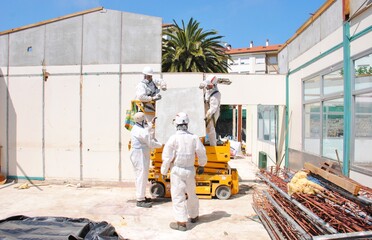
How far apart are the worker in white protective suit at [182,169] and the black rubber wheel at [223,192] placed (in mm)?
1478

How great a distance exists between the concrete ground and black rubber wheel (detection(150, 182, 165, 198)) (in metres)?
0.17

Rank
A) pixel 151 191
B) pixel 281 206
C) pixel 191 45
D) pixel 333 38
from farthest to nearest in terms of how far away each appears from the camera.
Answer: pixel 191 45, pixel 151 191, pixel 333 38, pixel 281 206

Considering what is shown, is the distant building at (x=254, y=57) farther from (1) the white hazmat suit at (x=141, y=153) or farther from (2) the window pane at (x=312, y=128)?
(1) the white hazmat suit at (x=141, y=153)

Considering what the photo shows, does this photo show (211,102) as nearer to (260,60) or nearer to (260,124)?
(260,124)

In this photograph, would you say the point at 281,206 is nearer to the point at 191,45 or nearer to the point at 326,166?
the point at 326,166

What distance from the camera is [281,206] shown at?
13.4 ft

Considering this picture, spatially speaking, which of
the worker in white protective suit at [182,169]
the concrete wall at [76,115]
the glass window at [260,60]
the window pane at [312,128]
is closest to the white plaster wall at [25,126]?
the concrete wall at [76,115]

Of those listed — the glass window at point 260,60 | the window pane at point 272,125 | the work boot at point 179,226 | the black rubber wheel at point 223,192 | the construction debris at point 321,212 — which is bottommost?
the work boot at point 179,226

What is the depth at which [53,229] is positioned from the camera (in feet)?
12.8

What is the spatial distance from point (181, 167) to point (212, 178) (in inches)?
69.8

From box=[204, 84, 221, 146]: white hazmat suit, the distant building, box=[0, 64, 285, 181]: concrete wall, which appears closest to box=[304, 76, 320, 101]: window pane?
box=[0, 64, 285, 181]: concrete wall

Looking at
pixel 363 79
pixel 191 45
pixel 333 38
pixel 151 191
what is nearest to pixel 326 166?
pixel 363 79

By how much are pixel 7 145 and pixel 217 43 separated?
12060mm

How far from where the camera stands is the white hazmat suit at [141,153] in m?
5.93
